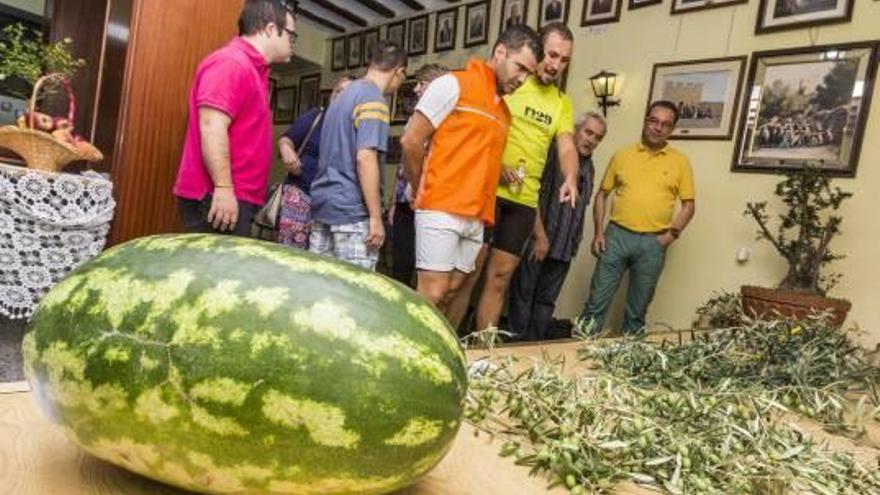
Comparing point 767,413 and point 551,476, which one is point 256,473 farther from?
point 767,413

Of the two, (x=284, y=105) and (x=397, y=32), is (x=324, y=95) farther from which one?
(x=397, y=32)

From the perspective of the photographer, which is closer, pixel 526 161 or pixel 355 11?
pixel 526 161

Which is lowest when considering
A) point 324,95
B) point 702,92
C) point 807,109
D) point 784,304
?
point 784,304

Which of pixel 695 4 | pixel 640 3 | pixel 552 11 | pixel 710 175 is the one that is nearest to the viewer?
pixel 710 175

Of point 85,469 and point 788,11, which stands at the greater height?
point 788,11

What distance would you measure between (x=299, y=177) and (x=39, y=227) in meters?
1.04

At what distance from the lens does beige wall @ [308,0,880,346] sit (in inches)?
149

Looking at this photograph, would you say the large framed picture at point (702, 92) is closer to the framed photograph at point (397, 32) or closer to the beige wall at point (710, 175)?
the beige wall at point (710, 175)

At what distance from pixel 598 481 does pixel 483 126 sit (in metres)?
1.81

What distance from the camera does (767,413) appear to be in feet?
2.61

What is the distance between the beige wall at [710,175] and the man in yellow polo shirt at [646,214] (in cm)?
52

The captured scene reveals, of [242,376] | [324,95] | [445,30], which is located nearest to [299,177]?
[242,376]

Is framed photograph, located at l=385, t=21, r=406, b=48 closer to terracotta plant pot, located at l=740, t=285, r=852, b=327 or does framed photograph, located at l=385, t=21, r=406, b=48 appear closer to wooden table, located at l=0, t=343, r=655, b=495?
terracotta plant pot, located at l=740, t=285, r=852, b=327

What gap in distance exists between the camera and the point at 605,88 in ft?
16.7
